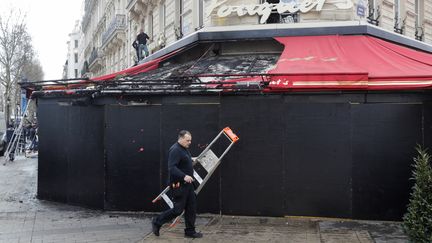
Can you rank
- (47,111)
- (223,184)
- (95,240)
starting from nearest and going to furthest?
(95,240) → (223,184) → (47,111)

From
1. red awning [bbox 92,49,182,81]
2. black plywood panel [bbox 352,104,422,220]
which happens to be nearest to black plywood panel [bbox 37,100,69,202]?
red awning [bbox 92,49,182,81]

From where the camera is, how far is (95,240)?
790 centimetres

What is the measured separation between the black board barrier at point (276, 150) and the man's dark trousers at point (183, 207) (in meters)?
1.95

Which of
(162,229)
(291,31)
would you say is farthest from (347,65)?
(162,229)

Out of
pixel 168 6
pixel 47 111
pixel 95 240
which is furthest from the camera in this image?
pixel 168 6

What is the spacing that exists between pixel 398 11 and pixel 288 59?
4854mm

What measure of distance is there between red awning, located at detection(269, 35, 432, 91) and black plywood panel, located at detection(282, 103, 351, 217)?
0.74m

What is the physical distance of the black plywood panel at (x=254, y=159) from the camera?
9609 mm

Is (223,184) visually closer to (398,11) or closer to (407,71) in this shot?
(407,71)

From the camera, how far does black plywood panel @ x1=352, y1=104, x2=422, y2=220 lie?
9164 millimetres

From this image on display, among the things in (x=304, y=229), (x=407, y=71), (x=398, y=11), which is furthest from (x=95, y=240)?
(x=398, y=11)

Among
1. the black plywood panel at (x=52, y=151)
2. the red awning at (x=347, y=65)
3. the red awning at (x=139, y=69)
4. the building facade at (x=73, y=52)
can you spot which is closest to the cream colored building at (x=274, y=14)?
the red awning at (x=347, y=65)

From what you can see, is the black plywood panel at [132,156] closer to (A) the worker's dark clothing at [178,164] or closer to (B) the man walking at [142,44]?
(A) the worker's dark clothing at [178,164]

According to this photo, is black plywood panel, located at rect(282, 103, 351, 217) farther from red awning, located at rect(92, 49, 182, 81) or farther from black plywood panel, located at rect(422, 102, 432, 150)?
red awning, located at rect(92, 49, 182, 81)
